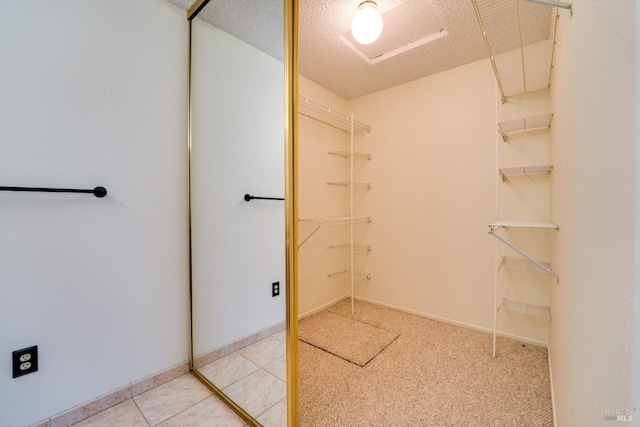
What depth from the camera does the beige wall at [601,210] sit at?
1.48ft

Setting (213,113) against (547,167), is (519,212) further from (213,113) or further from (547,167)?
(213,113)

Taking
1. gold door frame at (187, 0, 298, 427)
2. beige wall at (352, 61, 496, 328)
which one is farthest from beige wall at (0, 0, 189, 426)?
beige wall at (352, 61, 496, 328)

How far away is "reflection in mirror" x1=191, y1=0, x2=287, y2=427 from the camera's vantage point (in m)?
1.29

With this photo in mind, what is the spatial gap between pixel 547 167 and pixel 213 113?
7.33 feet

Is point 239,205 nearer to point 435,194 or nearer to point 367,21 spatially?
point 367,21

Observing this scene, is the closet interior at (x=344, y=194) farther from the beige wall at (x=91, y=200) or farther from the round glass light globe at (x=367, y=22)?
the beige wall at (x=91, y=200)

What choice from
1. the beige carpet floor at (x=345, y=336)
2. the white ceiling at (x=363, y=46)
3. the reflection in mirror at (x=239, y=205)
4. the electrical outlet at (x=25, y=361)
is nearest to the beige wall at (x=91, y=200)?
the electrical outlet at (x=25, y=361)

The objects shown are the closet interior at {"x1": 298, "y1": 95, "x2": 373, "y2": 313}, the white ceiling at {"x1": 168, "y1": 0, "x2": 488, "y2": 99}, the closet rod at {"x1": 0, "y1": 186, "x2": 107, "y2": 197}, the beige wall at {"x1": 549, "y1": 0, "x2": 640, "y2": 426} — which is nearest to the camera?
the beige wall at {"x1": 549, "y1": 0, "x2": 640, "y2": 426}

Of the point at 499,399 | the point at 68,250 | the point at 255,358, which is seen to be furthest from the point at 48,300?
the point at 499,399

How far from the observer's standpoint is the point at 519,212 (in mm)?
2070

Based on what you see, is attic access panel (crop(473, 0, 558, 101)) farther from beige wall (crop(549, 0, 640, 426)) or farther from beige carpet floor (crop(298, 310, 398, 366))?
beige carpet floor (crop(298, 310, 398, 366))

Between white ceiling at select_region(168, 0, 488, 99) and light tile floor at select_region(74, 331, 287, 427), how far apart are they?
1.53m

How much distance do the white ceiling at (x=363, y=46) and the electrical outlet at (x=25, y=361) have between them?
176 cm

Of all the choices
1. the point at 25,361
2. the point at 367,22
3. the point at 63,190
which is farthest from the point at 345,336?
the point at 367,22
